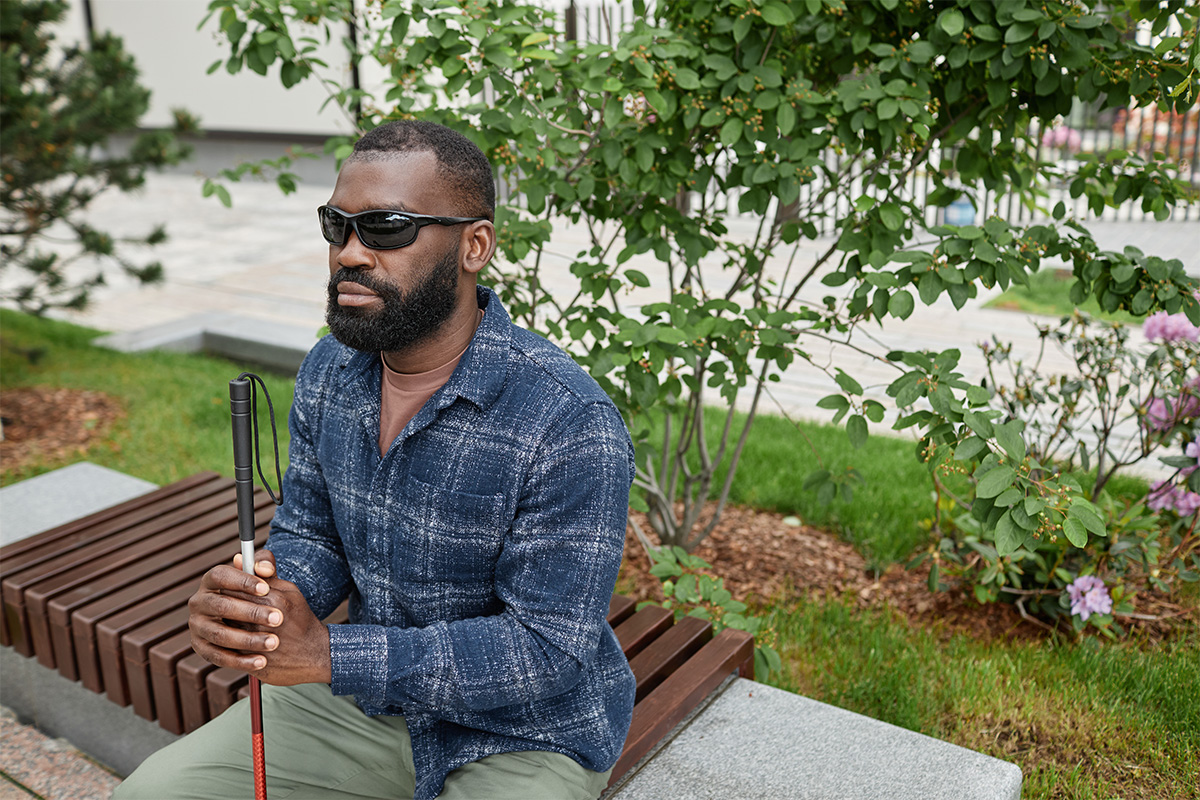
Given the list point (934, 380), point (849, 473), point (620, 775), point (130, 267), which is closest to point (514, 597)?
point (620, 775)

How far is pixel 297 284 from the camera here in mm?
9703

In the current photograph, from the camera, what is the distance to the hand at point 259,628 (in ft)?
6.22

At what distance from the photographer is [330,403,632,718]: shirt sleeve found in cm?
201

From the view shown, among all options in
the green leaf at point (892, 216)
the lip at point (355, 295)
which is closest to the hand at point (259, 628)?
the lip at point (355, 295)

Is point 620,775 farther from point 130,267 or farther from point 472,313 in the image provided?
point 130,267

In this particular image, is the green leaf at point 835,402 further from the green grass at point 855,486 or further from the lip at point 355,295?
the lip at point 355,295

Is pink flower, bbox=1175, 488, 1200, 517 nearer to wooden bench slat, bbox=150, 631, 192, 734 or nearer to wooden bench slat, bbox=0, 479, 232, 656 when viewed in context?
wooden bench slat, bbox=150, 631, 192, 734

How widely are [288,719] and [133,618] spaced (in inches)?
35.5

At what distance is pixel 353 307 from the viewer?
2.10 meters

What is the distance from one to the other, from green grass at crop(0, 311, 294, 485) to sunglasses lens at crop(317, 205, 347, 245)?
3295 mm

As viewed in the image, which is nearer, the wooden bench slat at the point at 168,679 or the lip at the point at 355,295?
the lip at the point at 355,295

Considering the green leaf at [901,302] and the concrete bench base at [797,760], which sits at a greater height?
the green leaf at [901,302]

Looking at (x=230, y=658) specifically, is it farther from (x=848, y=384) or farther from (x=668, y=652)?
(x=848, y=384)

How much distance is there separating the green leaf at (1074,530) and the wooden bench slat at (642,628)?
3.60ft
